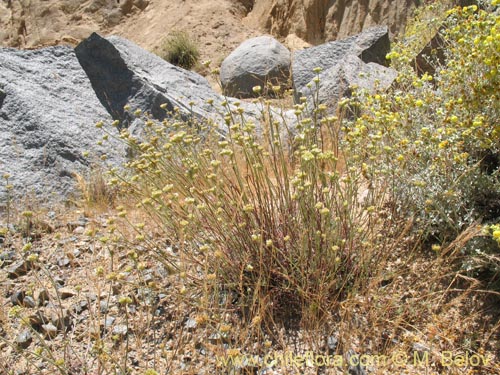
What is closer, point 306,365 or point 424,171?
point 306,365

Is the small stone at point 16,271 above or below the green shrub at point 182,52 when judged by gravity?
above

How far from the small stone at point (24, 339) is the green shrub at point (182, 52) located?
8814mm

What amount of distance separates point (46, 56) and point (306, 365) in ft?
15.2

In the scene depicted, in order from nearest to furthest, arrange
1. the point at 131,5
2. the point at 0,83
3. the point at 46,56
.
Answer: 1. the point at 0,83
2. the point at 46,56
3. the point at 131,5

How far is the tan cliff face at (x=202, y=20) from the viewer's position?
1011 cm

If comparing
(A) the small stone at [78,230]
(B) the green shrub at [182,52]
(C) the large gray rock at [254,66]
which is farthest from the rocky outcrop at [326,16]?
(A) the small stone at [78,230]

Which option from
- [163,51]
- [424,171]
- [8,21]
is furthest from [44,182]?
[8,21]

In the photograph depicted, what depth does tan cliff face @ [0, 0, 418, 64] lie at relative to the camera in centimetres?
1011

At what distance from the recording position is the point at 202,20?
11.6 m

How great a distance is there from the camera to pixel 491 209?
2.52 metres

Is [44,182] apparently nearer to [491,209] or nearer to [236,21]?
[491,209]

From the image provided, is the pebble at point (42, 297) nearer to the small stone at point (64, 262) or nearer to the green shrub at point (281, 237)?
the small stone at point (64, 262)

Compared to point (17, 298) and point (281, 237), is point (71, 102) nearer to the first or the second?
point (17, 298)

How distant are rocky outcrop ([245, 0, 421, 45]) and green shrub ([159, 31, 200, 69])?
172 centimetres
